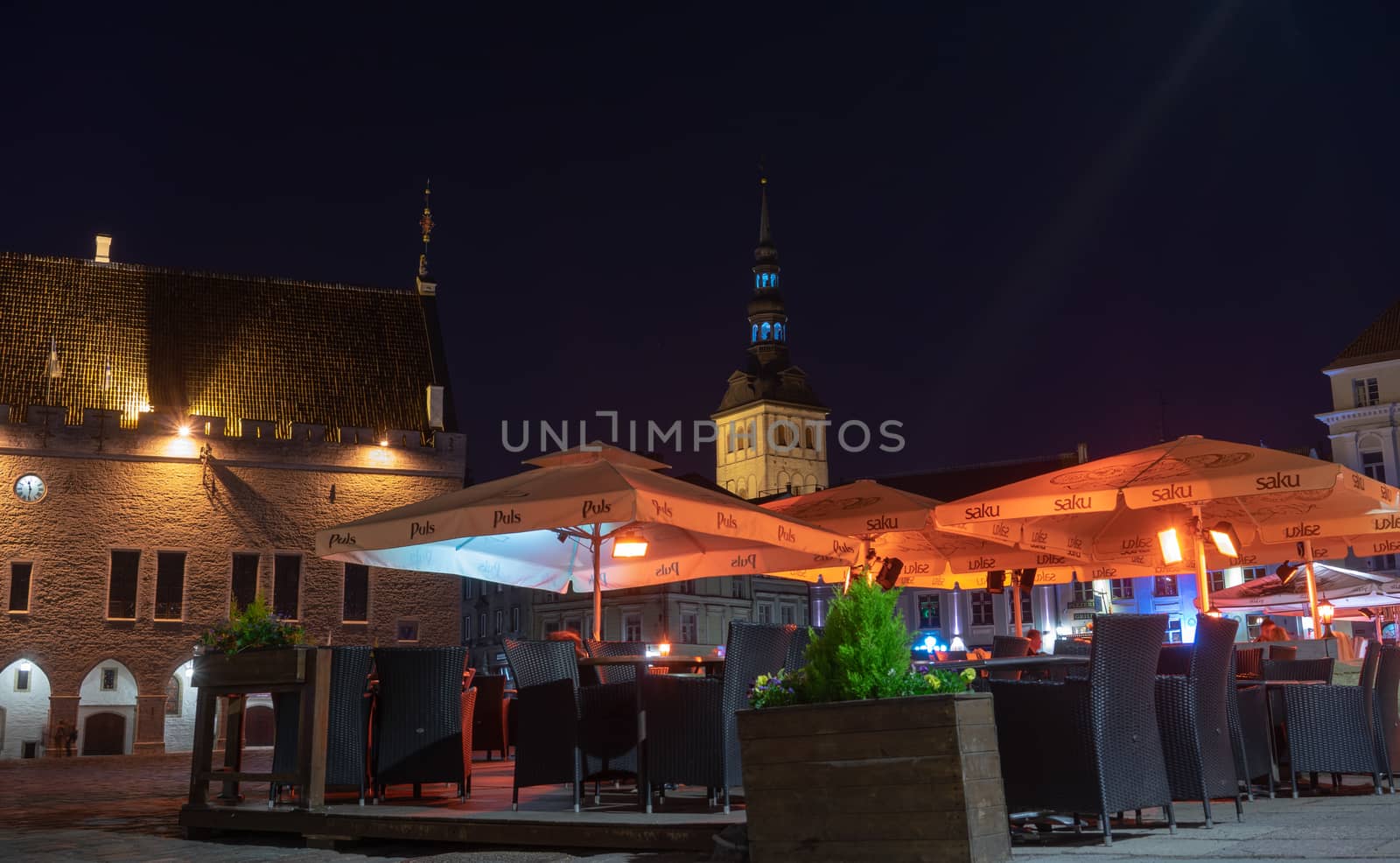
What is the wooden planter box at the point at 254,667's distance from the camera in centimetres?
766

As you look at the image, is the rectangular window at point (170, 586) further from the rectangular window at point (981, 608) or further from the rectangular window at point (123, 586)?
the rectangular window at point (981, 608)

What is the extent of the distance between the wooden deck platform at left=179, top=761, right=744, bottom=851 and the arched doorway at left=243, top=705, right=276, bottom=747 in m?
22.3

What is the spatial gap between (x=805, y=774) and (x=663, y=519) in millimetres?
4260

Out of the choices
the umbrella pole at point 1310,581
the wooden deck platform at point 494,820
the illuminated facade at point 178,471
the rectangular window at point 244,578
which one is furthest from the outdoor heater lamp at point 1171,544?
the rectangular window at point 244,578

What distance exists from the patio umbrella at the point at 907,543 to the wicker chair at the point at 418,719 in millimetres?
4651

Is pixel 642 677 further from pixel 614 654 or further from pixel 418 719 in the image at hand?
pixel 614 654

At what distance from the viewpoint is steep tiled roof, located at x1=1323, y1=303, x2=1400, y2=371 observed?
147 feet

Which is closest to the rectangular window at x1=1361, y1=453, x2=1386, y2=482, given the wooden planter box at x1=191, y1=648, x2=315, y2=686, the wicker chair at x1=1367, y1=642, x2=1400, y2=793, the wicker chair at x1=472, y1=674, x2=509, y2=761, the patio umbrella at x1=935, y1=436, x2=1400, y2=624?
the patio umbrella at x1=935, y1=436, x2=1400, y2=624

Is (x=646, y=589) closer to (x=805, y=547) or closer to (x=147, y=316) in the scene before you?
(x=147, y=316)

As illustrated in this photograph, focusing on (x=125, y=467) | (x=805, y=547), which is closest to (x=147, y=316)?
(x=125, y=467)

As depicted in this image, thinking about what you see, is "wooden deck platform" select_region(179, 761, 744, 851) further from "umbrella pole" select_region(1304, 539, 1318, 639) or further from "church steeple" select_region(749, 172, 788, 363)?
"church steeple" select_region(749, 172, 788, 363)

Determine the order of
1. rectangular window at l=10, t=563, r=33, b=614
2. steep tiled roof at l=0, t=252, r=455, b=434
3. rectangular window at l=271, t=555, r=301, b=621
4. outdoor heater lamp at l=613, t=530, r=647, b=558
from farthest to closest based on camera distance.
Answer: steep tiled roof at l=0, t=252, r=455, b=434
rectangular window at l=271, t=555, r=301, b=621
rectangular window at l=10, t=563, r=33, b=614
outdoor heater lamp at l=613, t=530, r=647, b=558

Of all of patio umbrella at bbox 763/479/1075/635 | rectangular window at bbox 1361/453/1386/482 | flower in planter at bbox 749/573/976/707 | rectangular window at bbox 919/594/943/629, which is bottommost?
flower in planter at bbox 749/573/976/707

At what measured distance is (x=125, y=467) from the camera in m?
30.7
